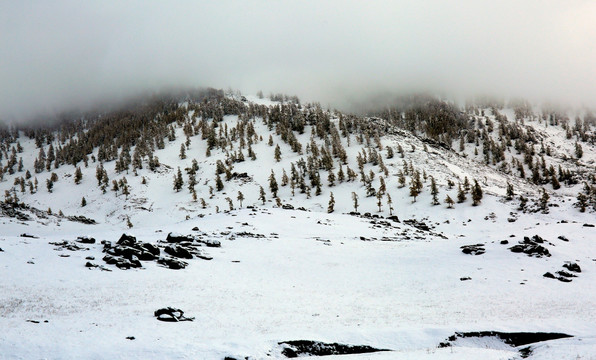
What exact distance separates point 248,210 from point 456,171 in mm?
83461

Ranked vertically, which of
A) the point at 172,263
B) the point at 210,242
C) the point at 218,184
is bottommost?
the point at 218,184

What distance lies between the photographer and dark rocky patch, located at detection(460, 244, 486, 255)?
40219 millimetres

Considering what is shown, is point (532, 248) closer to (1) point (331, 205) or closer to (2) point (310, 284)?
(2) point (310, 284)

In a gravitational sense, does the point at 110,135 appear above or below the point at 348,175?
above

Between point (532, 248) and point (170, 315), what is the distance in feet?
126

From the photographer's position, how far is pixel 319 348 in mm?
18000

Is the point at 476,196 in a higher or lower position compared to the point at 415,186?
lower

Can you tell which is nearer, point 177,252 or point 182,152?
point 177,252

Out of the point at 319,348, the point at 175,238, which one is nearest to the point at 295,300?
the point at 319,348

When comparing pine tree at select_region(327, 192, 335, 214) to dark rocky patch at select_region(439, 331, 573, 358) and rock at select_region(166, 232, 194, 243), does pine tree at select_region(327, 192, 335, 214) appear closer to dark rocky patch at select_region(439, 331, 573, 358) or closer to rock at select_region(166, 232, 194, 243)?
rock at select_region(166, 232, 194, 243)

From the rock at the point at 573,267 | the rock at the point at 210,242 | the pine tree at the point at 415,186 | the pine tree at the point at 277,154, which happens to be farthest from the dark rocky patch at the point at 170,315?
the pine tree at the point at 277,154

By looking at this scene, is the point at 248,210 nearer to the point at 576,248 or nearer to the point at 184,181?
the point at 576,248

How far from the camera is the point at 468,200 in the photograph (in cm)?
9100

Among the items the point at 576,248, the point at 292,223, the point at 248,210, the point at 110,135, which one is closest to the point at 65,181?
the point at 110,135
